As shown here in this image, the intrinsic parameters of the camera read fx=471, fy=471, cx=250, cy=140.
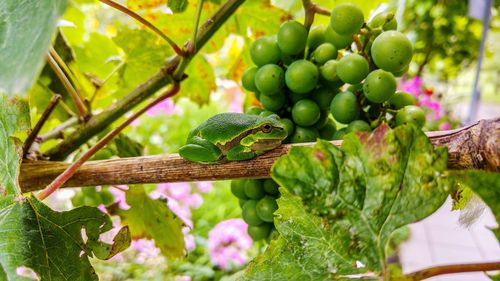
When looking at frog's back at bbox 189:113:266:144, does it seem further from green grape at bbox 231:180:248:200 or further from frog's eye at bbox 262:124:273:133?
green grape at bbox 231:180:248:200

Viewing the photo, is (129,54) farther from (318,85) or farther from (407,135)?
(407,135)

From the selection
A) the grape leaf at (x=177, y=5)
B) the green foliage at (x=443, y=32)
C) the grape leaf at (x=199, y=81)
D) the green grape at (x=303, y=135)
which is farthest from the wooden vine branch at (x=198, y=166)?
the green foliage at (x=443, y=32)

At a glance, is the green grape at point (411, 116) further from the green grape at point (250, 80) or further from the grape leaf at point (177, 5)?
the grape leaf at point (177, 5)

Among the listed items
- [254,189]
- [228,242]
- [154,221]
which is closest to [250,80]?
[254,189]

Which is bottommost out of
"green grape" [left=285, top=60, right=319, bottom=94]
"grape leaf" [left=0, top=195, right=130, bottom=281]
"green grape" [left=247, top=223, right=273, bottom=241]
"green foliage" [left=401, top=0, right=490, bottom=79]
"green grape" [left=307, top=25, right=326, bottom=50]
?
"grape leaf" [left=0, top=195, right=130, bottom=281]

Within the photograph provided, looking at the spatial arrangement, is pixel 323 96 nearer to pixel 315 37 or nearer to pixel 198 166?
pixel 315 37

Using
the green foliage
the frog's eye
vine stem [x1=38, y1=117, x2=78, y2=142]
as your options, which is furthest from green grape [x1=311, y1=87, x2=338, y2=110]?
the green foliage

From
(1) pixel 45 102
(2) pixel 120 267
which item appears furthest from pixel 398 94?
(2) pixel 120 267
